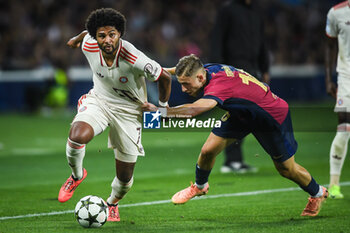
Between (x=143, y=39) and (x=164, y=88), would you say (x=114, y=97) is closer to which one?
(x=164, y=88)

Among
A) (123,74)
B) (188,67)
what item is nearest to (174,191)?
(123,74)

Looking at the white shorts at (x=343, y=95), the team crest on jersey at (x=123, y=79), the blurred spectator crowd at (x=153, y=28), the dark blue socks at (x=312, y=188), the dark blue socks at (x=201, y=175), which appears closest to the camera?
the team crest on jersey at (x=123, y=79)

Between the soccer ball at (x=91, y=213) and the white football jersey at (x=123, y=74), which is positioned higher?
the white football jersey at (x=123, y=74)

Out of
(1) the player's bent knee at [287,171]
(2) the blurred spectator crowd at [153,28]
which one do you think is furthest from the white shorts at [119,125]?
(2) the blurred spectator crowd at [153,28]

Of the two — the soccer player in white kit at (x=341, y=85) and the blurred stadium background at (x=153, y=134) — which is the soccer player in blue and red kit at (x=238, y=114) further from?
the soccer player in white kit at (x=341, y=85)

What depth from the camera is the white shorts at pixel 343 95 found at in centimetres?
782

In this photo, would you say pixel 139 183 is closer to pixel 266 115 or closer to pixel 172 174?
pixel 172 174

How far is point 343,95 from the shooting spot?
7.91 meters

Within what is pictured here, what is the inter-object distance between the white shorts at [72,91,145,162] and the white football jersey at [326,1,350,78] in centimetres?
274

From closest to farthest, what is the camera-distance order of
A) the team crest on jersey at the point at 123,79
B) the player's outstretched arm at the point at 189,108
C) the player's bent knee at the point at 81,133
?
the player's outstretched arm at the point at 189,108
the player's bent knee at the point at 81,133
the team crest on jersey at the point at 123,79

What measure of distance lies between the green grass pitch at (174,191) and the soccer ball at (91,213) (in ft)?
0.28

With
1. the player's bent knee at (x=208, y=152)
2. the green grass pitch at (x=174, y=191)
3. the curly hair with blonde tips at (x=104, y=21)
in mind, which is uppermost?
the curly hair with blonde tips at (x=104, y=21)

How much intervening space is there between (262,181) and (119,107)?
347 cm

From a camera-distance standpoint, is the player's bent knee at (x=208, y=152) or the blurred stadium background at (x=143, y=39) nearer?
the player's bent knee at (x=208, y=152)
